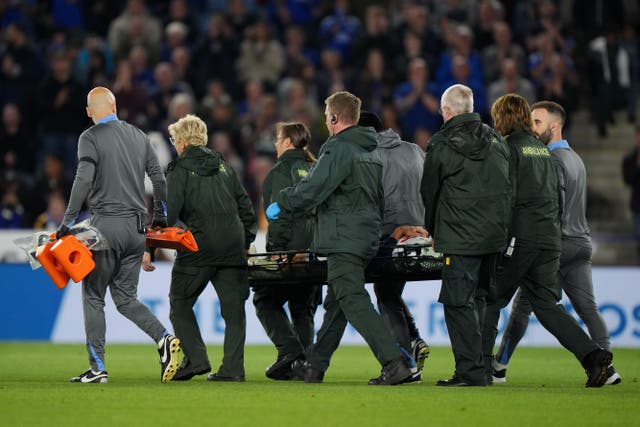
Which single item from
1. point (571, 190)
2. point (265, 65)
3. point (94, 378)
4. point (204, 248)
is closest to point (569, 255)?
point (571, 190)

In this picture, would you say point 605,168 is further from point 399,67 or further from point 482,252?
point 482,252

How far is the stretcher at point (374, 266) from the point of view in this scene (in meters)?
10.5

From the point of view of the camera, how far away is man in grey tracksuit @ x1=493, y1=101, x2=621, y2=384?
11.3 metres

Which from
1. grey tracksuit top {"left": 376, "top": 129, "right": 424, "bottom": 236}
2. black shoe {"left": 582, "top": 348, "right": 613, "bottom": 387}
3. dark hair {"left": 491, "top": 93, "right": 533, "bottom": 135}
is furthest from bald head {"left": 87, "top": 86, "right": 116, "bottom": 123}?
black shoe {"left": 582, "top": 348, "right": 613, "bottom": 387}

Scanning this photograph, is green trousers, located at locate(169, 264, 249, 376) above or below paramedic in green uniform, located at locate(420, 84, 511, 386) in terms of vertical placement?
below

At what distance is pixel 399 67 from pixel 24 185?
6.17 metres

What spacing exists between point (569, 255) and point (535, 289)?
36.6 inches

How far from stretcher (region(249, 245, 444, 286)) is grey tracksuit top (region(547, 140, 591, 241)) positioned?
148 centimetres

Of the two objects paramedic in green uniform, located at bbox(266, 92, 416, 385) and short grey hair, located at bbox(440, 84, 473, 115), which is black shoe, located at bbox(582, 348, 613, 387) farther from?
short grey hair, located at bbox(440, 84, 473, 115)

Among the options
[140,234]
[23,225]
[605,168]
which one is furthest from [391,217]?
[605,168]

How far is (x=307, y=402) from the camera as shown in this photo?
29.3ft

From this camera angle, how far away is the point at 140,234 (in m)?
10.6

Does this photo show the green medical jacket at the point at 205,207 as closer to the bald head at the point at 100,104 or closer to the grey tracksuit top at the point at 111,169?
the grey tracksuit top at the point at 111,169

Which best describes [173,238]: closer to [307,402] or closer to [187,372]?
[187,372]
